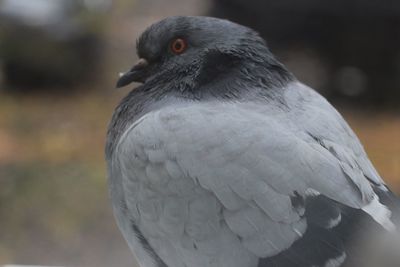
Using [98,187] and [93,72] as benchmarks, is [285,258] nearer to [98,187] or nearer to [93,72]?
[98,187]

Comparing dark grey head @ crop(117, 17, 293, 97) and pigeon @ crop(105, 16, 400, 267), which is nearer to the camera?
pigeon @ crop(105, 16, 400, 267)

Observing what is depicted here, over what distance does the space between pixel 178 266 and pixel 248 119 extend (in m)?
0.43

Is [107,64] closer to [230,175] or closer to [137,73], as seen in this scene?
[137,73]

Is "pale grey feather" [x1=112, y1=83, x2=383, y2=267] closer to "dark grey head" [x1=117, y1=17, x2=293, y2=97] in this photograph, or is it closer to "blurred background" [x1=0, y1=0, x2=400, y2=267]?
"dark grey head" [x1=117, y1=17, x2=293, y2=97]

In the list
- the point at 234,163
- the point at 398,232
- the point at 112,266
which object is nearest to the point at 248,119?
the point at 234,163

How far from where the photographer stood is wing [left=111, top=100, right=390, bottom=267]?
6.90 feet

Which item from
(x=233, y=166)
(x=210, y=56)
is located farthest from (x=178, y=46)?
(x=233, y=166)

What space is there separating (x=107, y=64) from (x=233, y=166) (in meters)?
5.25

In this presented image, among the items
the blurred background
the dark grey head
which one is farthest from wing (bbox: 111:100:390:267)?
the blurred background

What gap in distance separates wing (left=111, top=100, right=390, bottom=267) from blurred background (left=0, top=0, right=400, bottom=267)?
2778 mm

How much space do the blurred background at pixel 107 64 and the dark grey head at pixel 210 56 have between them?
2604mm

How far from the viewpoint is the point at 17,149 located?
5598mm

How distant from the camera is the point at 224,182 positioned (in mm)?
2154

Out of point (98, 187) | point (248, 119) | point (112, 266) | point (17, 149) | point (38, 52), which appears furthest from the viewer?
point (38, 52)
